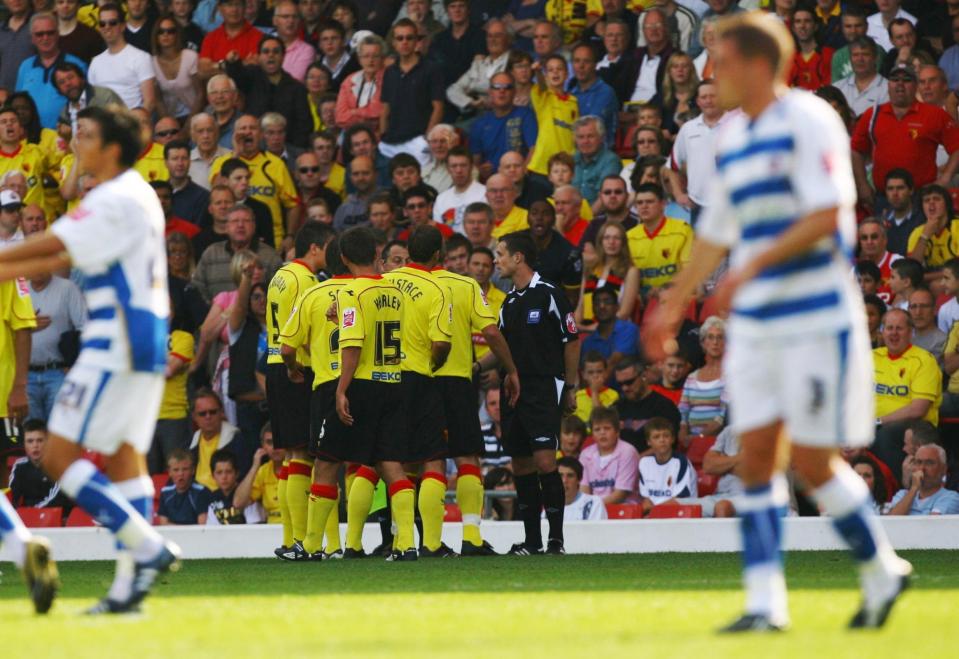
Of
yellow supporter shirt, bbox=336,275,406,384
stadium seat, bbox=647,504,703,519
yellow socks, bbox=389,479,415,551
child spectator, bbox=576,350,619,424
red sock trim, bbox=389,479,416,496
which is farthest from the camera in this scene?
child spectator, bbox=576,350,619,424

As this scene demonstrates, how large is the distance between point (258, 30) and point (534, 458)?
9.15m

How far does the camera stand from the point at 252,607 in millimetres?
8352

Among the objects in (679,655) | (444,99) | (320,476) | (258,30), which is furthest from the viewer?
(258,30)

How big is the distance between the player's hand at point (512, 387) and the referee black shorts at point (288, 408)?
1.54 metres

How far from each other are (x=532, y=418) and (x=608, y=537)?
1.38 meters

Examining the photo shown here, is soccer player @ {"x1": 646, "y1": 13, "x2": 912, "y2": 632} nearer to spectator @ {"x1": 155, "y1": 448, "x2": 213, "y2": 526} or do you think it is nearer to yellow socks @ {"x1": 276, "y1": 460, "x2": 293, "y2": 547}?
yellow socks @ {"x1": 276, "y1": 460, "x2": 293, "y2": 547}

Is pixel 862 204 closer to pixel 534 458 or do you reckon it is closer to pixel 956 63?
pixel 956 63

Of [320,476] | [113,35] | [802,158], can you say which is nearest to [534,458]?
[320,476]

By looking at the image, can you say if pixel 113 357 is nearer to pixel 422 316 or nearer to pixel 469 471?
pixel 422 316

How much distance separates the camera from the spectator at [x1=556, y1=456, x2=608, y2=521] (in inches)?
580

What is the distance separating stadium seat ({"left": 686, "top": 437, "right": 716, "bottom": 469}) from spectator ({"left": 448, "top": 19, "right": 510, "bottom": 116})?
5684 mm

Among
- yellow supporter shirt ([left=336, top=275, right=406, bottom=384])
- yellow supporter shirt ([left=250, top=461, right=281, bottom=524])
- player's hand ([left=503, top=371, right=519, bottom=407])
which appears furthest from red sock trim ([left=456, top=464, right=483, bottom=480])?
yellow supporter shirt ([left=250, top=461, right=281, bottom=524])

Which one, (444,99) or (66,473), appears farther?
(444,99)

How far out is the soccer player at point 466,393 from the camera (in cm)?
1324
